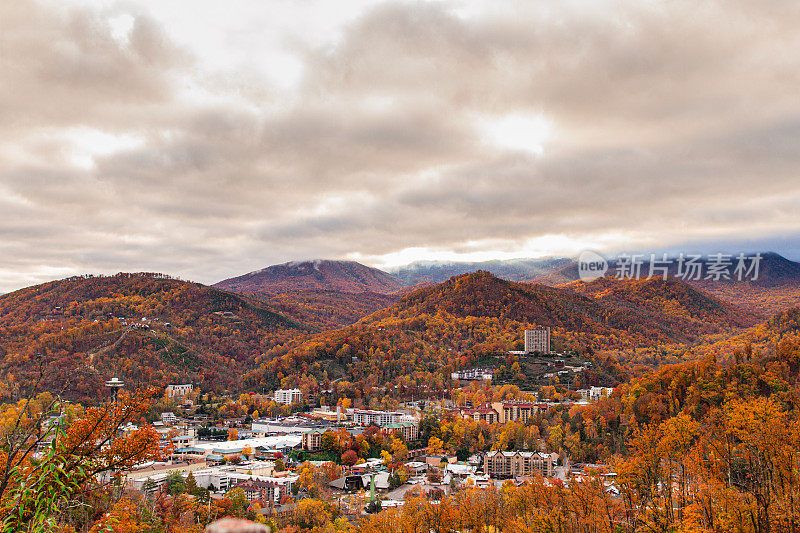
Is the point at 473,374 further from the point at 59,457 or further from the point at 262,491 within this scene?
the point at 59,457

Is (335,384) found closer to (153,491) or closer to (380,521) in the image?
(153,491)

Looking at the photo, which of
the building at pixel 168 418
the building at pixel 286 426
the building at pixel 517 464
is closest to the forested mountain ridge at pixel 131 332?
the building at pixel 168 418

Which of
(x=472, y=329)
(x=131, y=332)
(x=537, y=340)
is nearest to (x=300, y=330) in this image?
(x=472, y=329)

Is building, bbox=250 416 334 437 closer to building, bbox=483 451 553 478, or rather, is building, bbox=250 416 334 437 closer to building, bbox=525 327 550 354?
building, bbox=483 451 553 478

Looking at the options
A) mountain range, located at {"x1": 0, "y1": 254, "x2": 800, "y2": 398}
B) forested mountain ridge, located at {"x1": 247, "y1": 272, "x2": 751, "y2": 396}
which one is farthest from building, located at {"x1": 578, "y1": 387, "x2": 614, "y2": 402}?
mountain range, located at {"x1": 0, "y1": 254, "x2": 800, "y2": 398}

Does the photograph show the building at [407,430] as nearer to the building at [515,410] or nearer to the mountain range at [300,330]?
the building at [515,410]

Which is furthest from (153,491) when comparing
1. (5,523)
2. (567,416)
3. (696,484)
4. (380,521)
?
(567,416)
